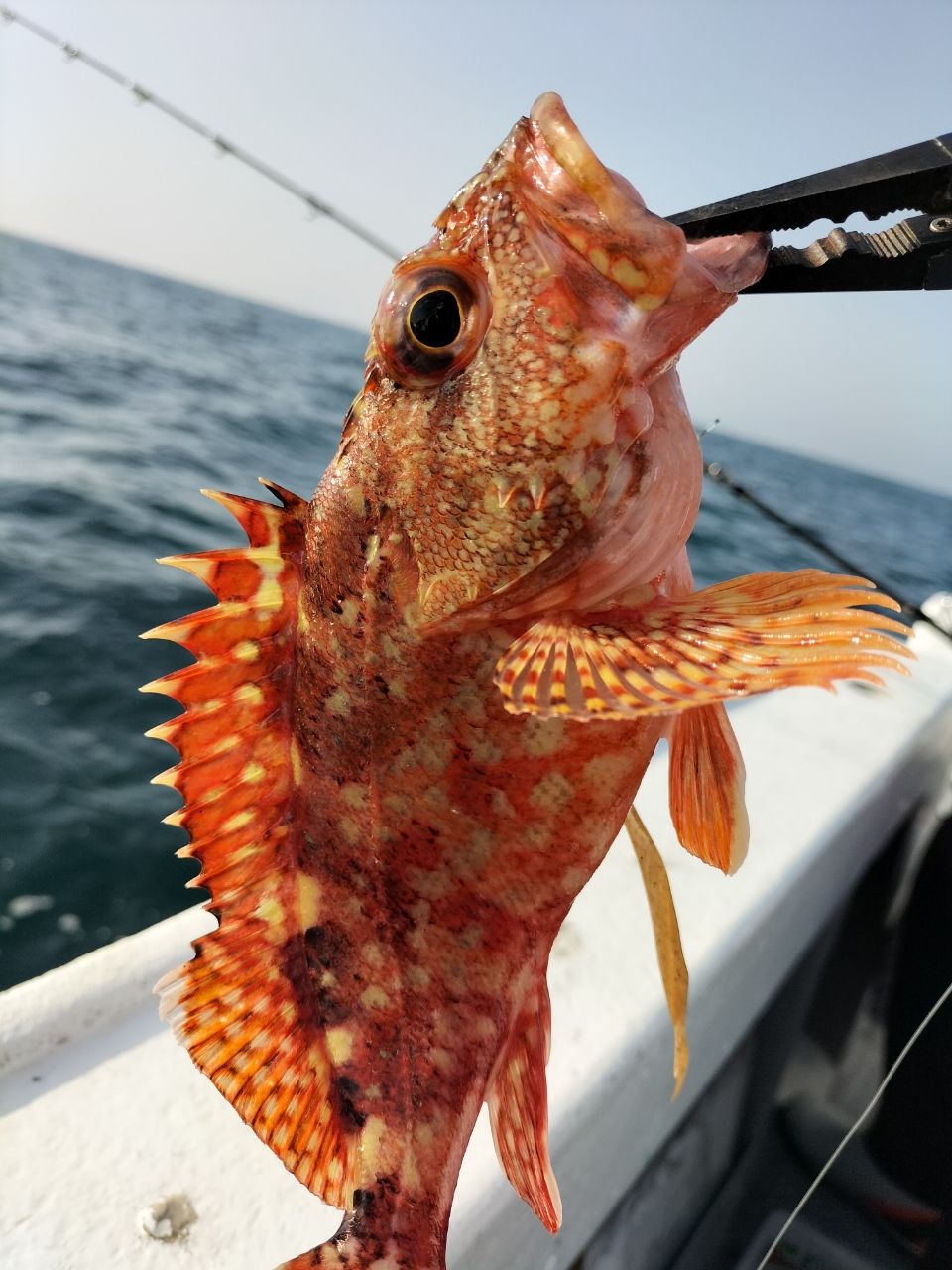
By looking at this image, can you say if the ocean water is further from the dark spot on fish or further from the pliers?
the pliers

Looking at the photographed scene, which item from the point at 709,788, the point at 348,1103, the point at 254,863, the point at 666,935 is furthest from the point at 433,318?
the point at 348,1103

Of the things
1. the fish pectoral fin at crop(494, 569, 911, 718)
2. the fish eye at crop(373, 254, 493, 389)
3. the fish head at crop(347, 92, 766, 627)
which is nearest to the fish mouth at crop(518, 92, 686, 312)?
the fish head at crop(347, 92, 766, 627)

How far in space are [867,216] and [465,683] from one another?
853 millimetres

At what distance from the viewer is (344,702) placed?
57.1 inches

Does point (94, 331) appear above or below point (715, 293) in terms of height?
below

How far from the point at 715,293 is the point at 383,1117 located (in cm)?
149

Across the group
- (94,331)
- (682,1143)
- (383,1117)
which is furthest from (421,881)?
(94,331)

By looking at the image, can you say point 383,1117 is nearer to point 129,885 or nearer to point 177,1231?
point 177,1231

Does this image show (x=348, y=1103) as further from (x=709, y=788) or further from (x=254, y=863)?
(x=709, y=788)

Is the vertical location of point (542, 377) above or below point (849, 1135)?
above

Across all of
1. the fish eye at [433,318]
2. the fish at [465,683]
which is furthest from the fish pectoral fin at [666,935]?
the fish eye at [433,318]

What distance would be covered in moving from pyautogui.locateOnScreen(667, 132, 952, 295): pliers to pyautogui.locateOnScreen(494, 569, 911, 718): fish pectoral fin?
406 millimetres

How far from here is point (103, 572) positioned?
301 inches

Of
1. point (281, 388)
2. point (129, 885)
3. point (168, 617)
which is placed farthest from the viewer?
point (281, 388)
